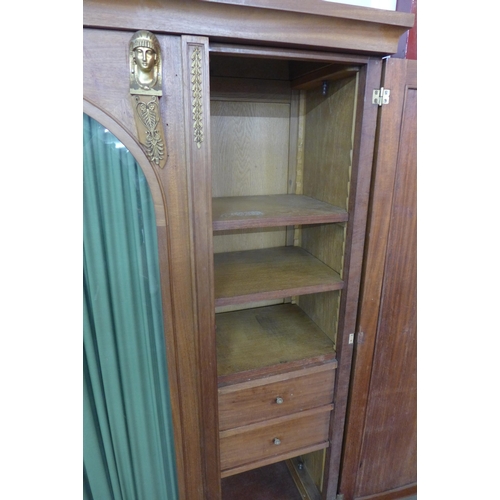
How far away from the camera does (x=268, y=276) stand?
3.84 feet

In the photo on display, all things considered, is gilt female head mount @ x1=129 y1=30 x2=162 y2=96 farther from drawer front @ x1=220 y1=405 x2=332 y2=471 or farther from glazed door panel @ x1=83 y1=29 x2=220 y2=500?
drawer front @ x1=220 y1=405 x2=332 y2=471

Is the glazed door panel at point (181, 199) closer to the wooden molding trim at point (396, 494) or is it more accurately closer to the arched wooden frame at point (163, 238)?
the arched wooden frame at point (163, 238)

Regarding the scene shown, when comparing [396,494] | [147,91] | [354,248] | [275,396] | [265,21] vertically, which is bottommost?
[396,494]

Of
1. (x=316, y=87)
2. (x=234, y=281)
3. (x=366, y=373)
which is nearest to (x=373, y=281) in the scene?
(x=366, y=373)

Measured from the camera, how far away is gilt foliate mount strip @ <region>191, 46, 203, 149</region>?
75 centimetres

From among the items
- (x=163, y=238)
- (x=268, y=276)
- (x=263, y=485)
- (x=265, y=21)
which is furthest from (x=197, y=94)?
(x=263, y=485)

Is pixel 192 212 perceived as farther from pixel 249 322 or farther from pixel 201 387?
pixel 249 322

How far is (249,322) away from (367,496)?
0.89 meters

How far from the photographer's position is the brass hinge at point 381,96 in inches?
37.2

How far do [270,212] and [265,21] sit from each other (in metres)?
0.52

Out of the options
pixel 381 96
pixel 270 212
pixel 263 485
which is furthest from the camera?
pixel 263 485

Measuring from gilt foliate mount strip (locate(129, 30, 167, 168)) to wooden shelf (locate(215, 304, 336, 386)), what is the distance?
0.73m

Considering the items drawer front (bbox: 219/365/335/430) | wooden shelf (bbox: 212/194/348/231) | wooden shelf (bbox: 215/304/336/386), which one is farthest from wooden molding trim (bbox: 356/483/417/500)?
wooden shelf (bbox: 212/194/348/231)

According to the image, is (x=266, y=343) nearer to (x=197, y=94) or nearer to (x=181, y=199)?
(x=181, y=199)
